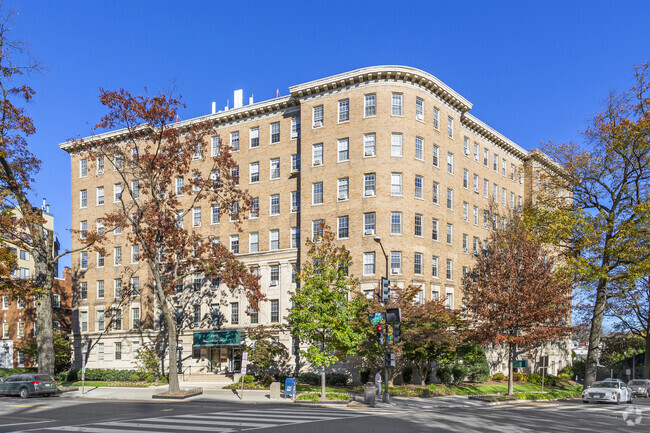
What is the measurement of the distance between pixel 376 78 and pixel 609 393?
2791 cm

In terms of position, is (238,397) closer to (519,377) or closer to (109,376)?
(109,376)

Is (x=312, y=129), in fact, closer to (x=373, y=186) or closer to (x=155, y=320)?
(x=373, y=186)

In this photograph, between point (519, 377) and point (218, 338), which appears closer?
point (218, 338)

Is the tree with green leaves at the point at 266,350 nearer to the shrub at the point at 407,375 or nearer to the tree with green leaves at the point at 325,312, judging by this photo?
the tree with green leaves at the point at 325,312

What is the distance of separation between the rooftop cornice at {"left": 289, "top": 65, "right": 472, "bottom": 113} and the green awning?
840 inches

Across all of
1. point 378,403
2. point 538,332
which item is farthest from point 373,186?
point 378,403

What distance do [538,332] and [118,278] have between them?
41015 mm

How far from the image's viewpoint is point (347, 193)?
47656mm

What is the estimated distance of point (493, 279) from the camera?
4253 cm

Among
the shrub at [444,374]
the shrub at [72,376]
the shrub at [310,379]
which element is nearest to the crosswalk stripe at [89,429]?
the shrub at [310,379]

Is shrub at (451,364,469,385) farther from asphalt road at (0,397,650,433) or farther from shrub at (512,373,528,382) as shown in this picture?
asphalt road at (0,397,650,433)

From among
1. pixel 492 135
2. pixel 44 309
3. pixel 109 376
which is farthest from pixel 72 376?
pixel 492 135

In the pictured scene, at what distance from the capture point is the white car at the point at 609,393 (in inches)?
1378

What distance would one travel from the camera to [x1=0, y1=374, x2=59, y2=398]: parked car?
37.2m
